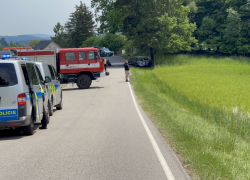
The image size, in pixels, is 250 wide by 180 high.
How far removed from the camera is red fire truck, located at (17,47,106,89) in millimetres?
23562

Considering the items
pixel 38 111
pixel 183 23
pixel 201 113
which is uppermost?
pixel 183 23

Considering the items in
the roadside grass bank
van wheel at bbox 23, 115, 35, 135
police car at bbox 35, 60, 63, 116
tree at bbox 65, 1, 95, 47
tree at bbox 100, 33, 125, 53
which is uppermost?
tree at bbox 65, 1, 95, 47

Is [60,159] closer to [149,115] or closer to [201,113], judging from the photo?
[149,115]

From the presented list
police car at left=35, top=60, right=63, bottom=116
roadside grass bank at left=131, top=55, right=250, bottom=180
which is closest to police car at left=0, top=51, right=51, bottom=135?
police car at left=35, top=60, right=63, bottom=116

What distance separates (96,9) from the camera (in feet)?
185

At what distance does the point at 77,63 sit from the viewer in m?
23.8

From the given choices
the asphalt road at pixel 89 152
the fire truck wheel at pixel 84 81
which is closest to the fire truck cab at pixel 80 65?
the fire truck wheel at pixel 84 81

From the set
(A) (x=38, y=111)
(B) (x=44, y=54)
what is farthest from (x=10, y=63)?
(B) (x=44, y=54)

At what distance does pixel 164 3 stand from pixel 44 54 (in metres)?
30.9

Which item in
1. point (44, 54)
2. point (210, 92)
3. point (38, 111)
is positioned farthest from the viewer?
point (44, 54)

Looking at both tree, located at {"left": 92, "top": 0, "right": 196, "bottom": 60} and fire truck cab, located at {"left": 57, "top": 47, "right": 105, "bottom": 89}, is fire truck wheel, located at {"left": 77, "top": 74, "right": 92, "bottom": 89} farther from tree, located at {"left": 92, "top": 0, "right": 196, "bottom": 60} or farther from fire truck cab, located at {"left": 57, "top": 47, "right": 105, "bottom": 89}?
tree, located at {"left": 92, "top": 0, "right": 196, "bottom": 60}

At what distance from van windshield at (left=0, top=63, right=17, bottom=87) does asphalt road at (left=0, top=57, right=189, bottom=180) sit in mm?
1413

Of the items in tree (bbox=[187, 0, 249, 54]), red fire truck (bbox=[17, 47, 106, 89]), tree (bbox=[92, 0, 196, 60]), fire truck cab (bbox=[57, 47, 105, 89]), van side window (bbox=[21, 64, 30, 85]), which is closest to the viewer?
van side window (bbox=[21, 64, 30, 85])

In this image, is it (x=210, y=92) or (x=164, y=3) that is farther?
(x=164, y=3)
